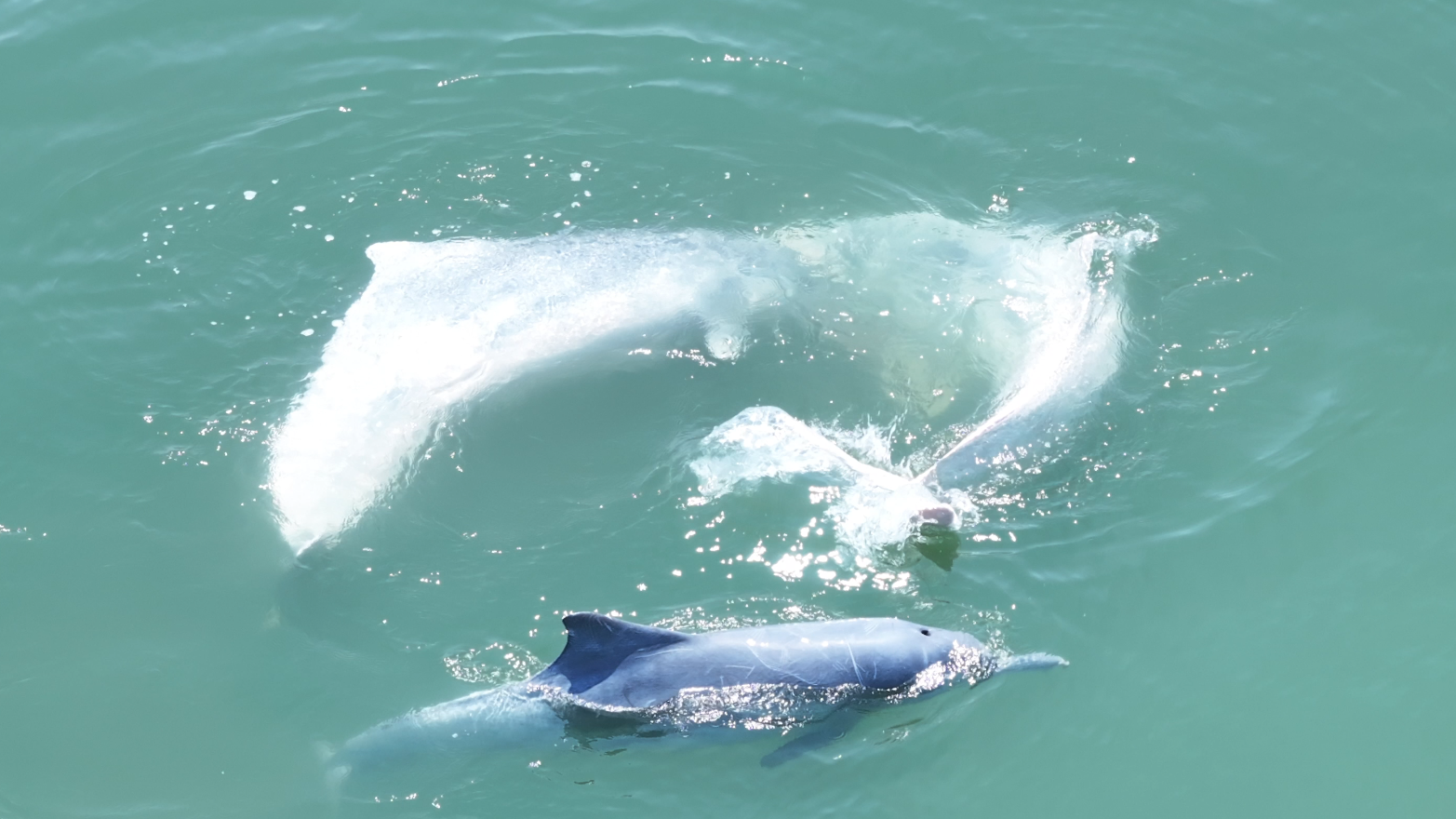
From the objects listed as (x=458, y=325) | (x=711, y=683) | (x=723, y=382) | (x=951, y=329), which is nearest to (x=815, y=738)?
(x=711, y=683)

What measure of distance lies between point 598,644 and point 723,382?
4465mm

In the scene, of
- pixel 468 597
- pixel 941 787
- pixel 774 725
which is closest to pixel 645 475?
pixel 468 597

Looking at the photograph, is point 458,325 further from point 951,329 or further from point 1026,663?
point 1026,663

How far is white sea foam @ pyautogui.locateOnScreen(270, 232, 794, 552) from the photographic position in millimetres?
13258

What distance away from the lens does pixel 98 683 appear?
12.0 metres

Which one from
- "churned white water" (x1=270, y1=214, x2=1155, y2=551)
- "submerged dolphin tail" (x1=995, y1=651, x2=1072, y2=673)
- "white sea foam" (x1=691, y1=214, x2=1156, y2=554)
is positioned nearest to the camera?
"submerged dolphin tail" (x1=995, y1=651, x2=1072, y2=673)

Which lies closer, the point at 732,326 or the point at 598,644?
the point at 598,644

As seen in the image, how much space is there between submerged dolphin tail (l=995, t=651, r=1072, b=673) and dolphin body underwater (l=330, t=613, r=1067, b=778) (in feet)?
0.12

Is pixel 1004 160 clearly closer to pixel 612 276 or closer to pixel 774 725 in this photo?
pixel 612 276

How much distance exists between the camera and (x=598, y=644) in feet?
33.3

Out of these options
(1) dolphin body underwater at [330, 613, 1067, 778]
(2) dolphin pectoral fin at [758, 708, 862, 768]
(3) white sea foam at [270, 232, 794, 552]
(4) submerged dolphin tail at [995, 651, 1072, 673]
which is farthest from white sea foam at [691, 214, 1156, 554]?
(2) dolphin pectoral fin at [758, 708, 862, 768]

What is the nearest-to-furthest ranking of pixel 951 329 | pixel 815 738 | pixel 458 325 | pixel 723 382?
pixel 815 738 < pixel 723 382 < pixel 458 325 < pixel 951 329

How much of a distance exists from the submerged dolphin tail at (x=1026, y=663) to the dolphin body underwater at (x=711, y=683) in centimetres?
4

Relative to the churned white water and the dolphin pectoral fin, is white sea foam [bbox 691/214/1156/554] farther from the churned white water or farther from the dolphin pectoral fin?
the dolphin pectoral fin
